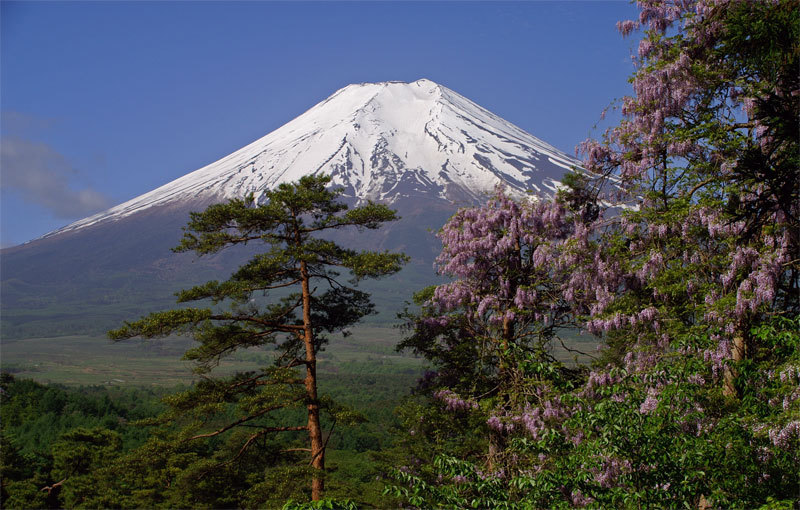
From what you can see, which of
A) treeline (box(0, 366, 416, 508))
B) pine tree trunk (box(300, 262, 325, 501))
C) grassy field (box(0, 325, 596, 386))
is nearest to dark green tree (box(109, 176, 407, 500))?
pine tree trunk (box(300, 262, 325, 501))

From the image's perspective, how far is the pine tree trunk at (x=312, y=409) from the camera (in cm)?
1187

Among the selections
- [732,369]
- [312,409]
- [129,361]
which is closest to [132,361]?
[129,361]

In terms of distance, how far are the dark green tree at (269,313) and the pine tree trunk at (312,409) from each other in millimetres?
21

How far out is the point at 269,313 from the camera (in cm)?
1492

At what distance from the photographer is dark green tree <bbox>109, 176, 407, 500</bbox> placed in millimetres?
12211

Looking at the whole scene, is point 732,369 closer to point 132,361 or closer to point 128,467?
point 128,467

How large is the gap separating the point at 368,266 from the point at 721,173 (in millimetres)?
7156

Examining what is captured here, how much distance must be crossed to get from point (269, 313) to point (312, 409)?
325cm

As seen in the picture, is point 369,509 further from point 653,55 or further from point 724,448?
point 653,55

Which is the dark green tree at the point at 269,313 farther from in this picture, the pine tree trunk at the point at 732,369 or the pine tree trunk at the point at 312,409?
the pine tree trunk at the point at 732,369

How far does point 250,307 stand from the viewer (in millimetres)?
14523

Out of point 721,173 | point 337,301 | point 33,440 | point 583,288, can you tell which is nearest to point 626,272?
point 583,288

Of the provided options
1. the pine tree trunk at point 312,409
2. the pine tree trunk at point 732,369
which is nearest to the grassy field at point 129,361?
the pine tree trunk at point 312,409

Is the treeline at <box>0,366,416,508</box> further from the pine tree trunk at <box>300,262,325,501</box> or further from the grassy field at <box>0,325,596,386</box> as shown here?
the grassy field at <box>0,325,596,386</box>
